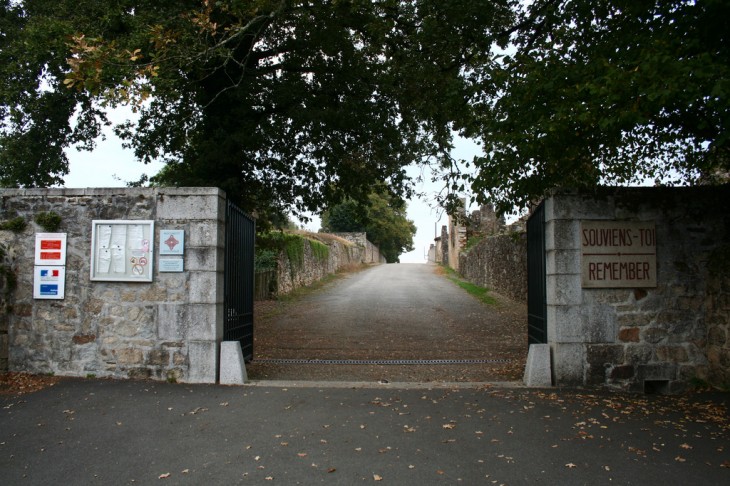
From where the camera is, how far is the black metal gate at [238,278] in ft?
22.9

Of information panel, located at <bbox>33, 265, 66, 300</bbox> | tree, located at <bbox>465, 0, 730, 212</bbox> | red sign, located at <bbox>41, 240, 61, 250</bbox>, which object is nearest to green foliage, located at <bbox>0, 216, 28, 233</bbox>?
red sign, located at <bbox>41, 240, 61, 250</bbox>

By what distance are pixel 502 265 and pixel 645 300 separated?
36.6ft

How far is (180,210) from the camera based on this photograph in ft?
21.6

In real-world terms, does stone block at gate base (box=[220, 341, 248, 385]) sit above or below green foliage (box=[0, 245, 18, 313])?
below

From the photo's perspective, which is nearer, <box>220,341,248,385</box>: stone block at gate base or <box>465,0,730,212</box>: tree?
<box>465,0,730,212</box>: tree

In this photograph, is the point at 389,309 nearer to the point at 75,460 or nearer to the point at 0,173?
the point at 0,173

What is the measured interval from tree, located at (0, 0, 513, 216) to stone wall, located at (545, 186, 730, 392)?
2688mm

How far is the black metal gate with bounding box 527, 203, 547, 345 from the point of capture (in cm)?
672

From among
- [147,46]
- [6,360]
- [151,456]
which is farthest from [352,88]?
[151,456]

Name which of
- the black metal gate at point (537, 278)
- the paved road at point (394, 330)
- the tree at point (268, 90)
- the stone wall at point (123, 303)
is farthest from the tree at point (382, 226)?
the stone wall at point (123, 303)

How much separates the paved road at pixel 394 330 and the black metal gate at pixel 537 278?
3.07 ft

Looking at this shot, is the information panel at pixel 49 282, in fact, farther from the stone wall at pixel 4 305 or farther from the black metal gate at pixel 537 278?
the black metal gate at pixel 537 278

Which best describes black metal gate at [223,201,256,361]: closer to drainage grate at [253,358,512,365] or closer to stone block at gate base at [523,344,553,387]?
drainage grate at [253,358,512,365]

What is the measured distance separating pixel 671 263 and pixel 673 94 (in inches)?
107
